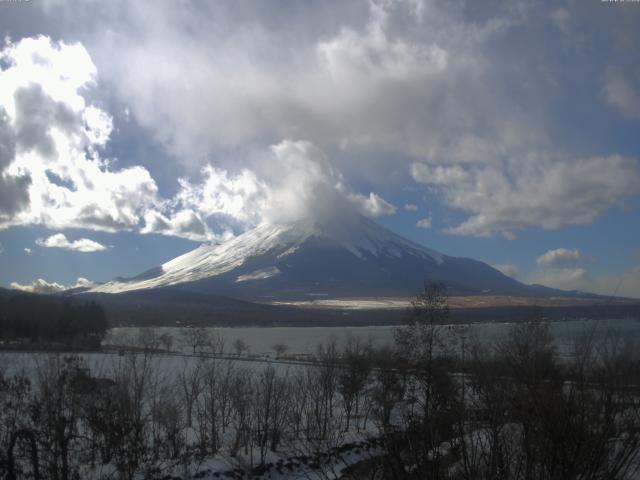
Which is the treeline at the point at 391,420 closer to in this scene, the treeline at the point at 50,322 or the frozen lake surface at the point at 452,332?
the frozen lake surface at the point at 452,332

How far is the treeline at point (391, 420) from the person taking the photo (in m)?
4.43

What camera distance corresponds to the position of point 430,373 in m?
23.7

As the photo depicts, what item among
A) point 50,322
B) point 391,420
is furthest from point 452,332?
point 50,322

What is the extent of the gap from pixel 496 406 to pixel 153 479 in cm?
1566

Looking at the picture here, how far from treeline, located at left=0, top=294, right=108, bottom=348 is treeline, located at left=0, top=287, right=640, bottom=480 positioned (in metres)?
28.0

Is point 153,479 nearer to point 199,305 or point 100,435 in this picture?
point 100,435

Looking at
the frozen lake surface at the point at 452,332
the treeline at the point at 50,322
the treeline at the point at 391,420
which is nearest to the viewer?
the treeline at the point at 391,420

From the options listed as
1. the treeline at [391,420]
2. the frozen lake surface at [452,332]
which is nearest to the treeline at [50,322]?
the frozen lake surface at [452,332]

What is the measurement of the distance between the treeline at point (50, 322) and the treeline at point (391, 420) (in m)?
28.0

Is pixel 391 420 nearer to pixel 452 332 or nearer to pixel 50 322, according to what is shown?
pixel 452 332

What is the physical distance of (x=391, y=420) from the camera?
2247 cm

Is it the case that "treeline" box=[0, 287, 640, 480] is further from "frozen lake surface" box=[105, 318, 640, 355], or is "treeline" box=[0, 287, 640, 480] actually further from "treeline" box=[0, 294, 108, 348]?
"treeline" box=[0, 294, 108, 348]

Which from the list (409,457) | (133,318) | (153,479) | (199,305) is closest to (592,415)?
(409,457)

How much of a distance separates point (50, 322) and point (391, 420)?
1828 inches
